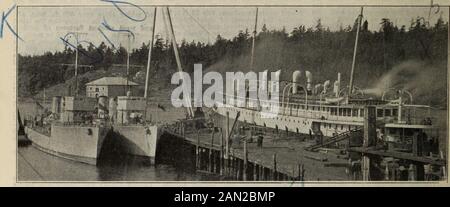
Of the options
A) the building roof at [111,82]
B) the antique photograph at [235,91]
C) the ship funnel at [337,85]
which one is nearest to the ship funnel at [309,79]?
the antique photograph at [235,91]

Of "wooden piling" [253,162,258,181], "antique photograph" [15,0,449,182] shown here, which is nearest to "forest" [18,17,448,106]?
"antique photograph" [15,0,449,182]

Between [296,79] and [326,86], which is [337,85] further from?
[296,79]

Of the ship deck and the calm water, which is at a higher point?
the ship deck

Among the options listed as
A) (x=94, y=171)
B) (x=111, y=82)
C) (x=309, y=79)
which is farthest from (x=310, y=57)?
(x=94, y=171)

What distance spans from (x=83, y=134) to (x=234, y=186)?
96cm

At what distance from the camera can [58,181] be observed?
13.9 ft

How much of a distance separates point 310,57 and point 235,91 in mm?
487

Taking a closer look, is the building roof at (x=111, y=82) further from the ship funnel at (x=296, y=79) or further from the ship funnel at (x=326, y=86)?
the ship funnel at (x=326, y=86)

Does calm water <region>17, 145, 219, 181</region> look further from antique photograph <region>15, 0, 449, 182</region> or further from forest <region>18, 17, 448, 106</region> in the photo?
forest <region>18, 17, 448, 106</region>

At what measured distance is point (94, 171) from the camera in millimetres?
4234

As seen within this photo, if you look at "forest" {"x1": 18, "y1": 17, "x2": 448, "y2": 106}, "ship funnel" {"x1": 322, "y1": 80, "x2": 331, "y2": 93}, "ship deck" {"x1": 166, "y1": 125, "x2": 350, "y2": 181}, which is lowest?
"ship deck" {"x1": 166, "y1": 125, "x2": 350, "y2": 181}

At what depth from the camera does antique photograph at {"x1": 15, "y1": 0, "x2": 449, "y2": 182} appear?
13.7ft
